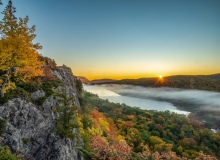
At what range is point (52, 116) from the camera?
61.4 feet

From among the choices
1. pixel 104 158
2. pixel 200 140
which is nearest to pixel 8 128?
pixel 104 158

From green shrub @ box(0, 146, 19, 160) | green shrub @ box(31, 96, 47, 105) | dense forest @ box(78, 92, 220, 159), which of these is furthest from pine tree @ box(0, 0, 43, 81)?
dense forest @ box(78, 92, 220, 159)

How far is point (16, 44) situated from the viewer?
1622cm

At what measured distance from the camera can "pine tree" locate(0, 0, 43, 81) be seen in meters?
15.8

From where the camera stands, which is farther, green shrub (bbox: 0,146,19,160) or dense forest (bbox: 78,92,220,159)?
dense forest (bbox: 78,92,220,159)

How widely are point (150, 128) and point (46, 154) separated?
8242 centimetres

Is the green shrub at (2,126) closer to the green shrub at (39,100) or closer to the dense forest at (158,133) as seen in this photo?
the green shrub at (39,100)

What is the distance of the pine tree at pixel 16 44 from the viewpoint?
1580 centimetres

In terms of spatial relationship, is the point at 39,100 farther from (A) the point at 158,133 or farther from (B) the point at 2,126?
(A) the point at 158,133

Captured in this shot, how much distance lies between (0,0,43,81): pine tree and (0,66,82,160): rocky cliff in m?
2.68

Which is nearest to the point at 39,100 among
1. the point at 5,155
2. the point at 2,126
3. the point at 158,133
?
the point at 2,126

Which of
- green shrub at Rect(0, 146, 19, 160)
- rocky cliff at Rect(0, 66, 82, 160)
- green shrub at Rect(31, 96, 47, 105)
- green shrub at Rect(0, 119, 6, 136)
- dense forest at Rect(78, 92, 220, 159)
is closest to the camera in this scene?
green shrub at Rect(0, 146, 19, 160)

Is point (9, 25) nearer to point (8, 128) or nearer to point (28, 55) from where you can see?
point (28, 55)

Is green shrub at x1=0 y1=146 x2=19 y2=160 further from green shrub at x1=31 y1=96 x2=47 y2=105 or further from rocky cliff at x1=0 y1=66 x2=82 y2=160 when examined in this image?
green shrub at x1=31 y1=96 x2=47 y2=105
